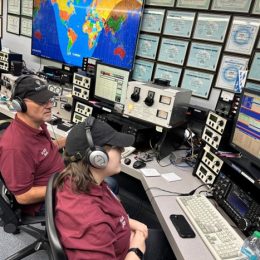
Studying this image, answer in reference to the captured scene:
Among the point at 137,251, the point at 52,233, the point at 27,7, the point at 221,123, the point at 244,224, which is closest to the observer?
the point at 52,233

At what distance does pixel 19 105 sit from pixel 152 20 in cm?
155

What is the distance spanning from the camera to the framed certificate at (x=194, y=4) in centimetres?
208

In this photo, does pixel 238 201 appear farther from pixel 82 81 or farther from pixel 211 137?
pixel 82 81

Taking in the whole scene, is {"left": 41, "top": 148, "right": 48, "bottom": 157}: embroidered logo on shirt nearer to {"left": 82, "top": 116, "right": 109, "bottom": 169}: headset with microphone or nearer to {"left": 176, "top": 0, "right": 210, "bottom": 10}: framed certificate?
{"left": 82, "top": 116, "right": 109, "bottom": 169}: headset with microphone

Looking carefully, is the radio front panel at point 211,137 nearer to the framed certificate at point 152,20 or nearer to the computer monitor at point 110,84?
the computer monitor at point 110,84

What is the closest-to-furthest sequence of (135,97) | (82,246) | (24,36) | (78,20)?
(82,246) < (135,97) < (78,20) < (24,36)

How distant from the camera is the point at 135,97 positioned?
5.94 ft

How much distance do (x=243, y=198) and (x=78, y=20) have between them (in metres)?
2.51

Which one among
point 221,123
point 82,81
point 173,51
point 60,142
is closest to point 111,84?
point 82,81

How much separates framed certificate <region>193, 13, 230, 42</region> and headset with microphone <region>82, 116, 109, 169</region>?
1588 mm

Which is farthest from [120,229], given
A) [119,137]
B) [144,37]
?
[144,37]

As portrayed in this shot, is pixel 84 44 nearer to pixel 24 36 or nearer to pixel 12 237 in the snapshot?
pixel 24 36

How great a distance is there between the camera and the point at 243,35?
1946mm

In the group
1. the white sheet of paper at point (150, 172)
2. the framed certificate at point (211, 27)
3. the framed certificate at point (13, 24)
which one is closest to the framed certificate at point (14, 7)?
the framed certificate at point (13, 24)
